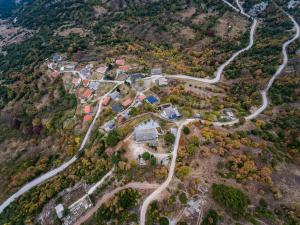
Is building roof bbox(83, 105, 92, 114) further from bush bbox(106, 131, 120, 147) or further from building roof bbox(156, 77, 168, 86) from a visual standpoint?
building roof bbox(156, 77, 168, 86)

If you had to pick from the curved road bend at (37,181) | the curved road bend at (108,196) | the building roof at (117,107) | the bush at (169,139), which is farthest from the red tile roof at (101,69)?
the curved road bend at (108,196)

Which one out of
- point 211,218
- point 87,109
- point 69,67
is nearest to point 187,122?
point 211,218

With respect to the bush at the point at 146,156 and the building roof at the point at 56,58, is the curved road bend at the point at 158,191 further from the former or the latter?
the building roof at the point at 56,58

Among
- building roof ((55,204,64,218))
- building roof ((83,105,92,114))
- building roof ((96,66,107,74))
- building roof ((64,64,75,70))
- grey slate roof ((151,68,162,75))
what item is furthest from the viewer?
building roof ((64,64,75,70))

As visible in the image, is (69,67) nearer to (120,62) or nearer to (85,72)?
(85,72)

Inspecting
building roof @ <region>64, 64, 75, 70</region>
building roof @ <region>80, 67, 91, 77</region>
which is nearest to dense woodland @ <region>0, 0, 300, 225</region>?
building roof @ <region>64, 64, 75, 70</region>

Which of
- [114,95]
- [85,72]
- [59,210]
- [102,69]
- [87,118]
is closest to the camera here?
[59,210]
